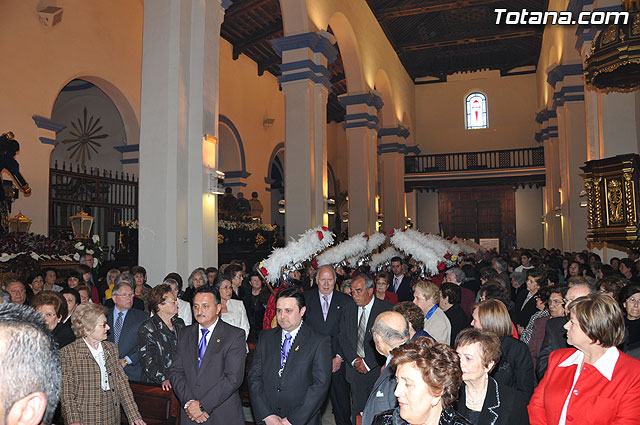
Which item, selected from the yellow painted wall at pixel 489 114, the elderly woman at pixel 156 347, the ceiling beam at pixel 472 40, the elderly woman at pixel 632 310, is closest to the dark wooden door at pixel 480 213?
the yellow painted wall at pixel 489 114

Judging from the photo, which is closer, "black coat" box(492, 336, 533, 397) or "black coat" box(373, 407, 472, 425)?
"black coat" box(373, 407, 472, 425)

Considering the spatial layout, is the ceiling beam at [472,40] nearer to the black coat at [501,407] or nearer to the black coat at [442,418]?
the black coat at [501,407]

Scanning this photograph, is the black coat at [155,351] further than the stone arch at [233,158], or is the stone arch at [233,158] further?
the stone arch at [233,158]

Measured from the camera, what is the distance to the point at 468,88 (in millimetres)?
29406

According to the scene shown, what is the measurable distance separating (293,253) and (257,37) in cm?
1497

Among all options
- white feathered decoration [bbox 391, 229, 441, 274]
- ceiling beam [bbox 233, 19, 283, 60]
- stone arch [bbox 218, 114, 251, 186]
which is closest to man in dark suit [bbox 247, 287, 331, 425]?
white feathered decoration [bbox 391, 229, 441, 274]

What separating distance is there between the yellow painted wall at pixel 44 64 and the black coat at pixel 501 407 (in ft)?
38.8

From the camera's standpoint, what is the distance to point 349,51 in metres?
17.4

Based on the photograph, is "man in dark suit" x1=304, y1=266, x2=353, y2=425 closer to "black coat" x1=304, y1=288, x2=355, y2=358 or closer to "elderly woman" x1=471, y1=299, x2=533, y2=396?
"black coat" x1=304, y1=288, x2=355, y2=358

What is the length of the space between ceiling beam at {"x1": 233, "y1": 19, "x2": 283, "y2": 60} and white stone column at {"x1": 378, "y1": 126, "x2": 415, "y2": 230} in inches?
256

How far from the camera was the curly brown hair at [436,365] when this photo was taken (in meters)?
2.22

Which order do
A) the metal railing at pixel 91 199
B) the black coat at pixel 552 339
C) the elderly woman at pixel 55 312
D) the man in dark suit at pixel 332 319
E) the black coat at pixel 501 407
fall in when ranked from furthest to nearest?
the metal railing at pixel 91 199 → the man in dark suit at pixel 332 319 → the elderly woman at pixel 55 312 → the black coat at pixel 552 339 → the black coat at pixel 501 407

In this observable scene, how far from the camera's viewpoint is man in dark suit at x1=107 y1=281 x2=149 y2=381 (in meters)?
4.86

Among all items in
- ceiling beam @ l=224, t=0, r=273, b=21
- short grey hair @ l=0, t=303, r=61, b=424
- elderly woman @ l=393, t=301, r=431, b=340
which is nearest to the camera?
short grey hair @ l=0, t=303, r=61, b=424
